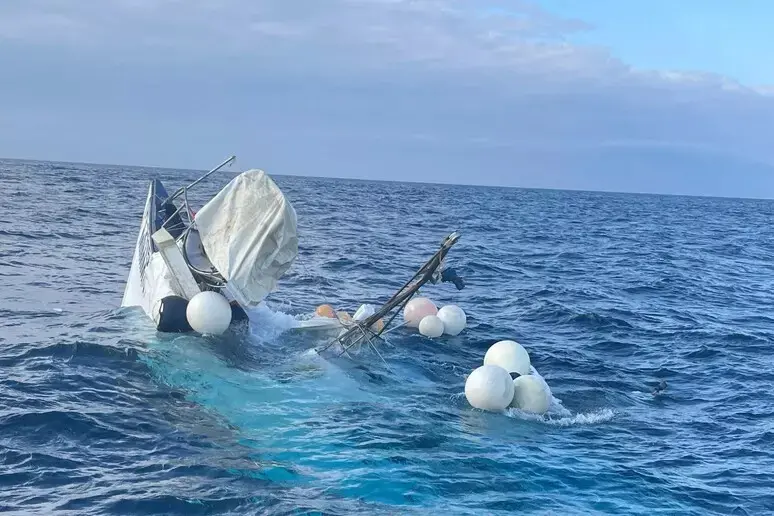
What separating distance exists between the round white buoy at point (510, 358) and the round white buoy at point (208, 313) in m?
4.99

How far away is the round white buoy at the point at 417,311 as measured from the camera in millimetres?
17811

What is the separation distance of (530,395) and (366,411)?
271 centimetres

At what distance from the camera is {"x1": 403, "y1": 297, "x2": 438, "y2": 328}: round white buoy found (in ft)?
58.4

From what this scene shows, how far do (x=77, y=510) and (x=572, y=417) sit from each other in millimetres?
8076

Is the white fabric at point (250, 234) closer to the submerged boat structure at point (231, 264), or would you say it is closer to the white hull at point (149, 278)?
the submerged boat structure at point (231, 264)

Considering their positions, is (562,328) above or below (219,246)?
below

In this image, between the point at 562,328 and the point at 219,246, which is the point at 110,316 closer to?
the point at 219,246

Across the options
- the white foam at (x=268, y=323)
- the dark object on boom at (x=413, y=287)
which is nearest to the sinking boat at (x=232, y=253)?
the white foam at (x=268, y=323)

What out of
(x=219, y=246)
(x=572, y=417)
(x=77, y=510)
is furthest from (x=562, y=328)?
(x=77, y=510)

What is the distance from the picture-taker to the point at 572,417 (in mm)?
12812

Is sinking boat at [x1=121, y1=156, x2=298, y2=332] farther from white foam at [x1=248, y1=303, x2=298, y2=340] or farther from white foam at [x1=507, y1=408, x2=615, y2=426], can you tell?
white foam at [x1=507, y1=408, x2=615, y2=426]

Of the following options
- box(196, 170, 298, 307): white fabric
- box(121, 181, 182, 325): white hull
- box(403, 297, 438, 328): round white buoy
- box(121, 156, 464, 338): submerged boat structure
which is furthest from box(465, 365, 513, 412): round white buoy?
box(121, 181, 182, 325): white hull

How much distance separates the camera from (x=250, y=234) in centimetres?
1414

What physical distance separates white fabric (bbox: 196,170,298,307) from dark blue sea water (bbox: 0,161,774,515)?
1.34m
